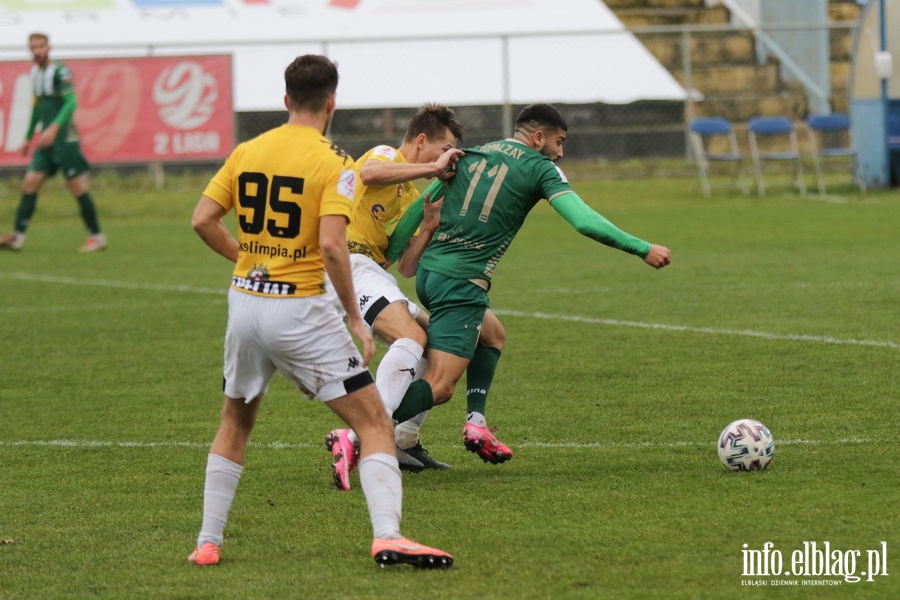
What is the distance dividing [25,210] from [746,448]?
12.5 meters

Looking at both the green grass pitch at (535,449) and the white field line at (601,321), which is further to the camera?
the white field line at (601,321)

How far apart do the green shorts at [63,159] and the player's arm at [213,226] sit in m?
12.0

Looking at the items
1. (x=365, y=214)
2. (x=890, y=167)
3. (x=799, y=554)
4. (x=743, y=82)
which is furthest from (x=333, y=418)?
(x=743, y=82)

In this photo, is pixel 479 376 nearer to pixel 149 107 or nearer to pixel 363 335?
pixel 363 335

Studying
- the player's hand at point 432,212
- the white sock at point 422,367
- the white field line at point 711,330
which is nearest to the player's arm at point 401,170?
the player's hand at point 432,212

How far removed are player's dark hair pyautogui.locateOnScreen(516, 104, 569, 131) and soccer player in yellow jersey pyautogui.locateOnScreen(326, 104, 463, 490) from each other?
1.28 ft

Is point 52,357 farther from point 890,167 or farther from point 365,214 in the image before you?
point 890,167

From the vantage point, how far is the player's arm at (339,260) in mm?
4738

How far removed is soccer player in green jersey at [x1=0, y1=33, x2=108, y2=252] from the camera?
16.3 meters

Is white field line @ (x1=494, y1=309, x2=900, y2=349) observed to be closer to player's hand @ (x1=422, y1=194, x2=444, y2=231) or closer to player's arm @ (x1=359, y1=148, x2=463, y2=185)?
player's hand @ (x1=422, y1=194, x2=444, y2=231)

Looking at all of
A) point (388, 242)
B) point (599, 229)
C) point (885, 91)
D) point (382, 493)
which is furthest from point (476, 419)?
point (885, 91)

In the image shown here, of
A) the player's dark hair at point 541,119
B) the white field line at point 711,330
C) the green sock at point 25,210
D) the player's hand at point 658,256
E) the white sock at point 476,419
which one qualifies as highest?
the player's dark hair at point 541,119

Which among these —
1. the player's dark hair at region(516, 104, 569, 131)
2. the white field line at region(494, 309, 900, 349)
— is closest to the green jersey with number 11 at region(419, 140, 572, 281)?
the player's dark hair at region(516, 104, 569, 131)

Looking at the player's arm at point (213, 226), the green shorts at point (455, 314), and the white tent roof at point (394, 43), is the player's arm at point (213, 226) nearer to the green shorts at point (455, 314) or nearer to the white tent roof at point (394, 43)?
the green shorts at point (455, 314)
